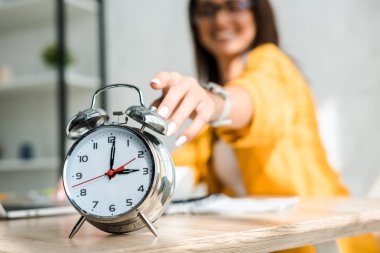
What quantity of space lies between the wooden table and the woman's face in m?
1.07

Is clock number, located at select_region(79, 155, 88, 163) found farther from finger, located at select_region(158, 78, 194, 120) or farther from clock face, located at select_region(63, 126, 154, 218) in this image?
finger, located at select_region(158, 78, 194, 120)

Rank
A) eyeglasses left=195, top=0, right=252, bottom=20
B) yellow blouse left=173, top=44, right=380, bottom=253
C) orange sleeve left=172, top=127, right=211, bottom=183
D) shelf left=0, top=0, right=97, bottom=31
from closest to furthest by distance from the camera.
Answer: yellow blouse left=173, top=44, right=380, bottom=253 < orange sleeve left=172, top=127, right=211, bottom=183 < eyeglasses left=195, top=0, right=252, bottom=20 < shelf left=0, top=0, right=97, bottom=31

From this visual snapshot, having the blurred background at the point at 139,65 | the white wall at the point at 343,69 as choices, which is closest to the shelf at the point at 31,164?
the blurred background at the point at 139,65

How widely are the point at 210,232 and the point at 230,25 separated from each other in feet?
4.58

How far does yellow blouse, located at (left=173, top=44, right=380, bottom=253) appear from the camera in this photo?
55.2 inches

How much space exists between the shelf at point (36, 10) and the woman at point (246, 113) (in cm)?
177

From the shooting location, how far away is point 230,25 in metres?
1.93

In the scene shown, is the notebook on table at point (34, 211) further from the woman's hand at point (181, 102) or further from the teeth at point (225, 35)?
the teeth at point (225, 35)

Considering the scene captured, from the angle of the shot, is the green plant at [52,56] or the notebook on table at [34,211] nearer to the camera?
the notebook on table at [34,211]

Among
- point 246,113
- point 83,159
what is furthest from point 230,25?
point 83,159

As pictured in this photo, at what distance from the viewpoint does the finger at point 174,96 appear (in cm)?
74

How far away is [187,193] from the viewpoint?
1176mm

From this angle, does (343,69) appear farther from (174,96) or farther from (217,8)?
(174,96)

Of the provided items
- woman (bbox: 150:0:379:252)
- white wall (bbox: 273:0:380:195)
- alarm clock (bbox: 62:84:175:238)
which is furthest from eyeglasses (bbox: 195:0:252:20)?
alarm clock (bbox: 62:84:175:238)
